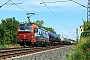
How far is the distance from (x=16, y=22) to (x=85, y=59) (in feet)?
336

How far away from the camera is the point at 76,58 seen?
14.4 meters

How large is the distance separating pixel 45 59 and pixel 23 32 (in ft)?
55.0

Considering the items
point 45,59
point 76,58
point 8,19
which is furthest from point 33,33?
point 8,19

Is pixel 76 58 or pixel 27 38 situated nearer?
pixel 76 58

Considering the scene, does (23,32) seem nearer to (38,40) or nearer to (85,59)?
(38,40)

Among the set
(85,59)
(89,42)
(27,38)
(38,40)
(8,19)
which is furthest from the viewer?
(8,19)

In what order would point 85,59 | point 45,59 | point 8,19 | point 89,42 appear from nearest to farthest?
point 85,59 → point 89,42 → point 45,59 → point 8,19

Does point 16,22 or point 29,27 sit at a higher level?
point 16,22

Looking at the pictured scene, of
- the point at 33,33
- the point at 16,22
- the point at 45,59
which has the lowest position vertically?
the point at 45,59

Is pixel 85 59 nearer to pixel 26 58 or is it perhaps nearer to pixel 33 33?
pixel 26 58

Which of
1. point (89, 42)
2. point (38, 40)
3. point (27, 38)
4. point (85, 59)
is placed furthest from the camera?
point (38, 40)

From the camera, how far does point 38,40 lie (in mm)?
39906

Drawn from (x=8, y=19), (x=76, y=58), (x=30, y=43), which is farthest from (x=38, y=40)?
(x=8, y=19)

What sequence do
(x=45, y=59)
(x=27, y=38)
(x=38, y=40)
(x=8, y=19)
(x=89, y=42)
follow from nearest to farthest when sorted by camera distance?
1. (x=89, y=42)
2. (x=45, y=59)
3. (x=27, y=38)
4. (x=38, y=40)
5. (x=8, y=19)
